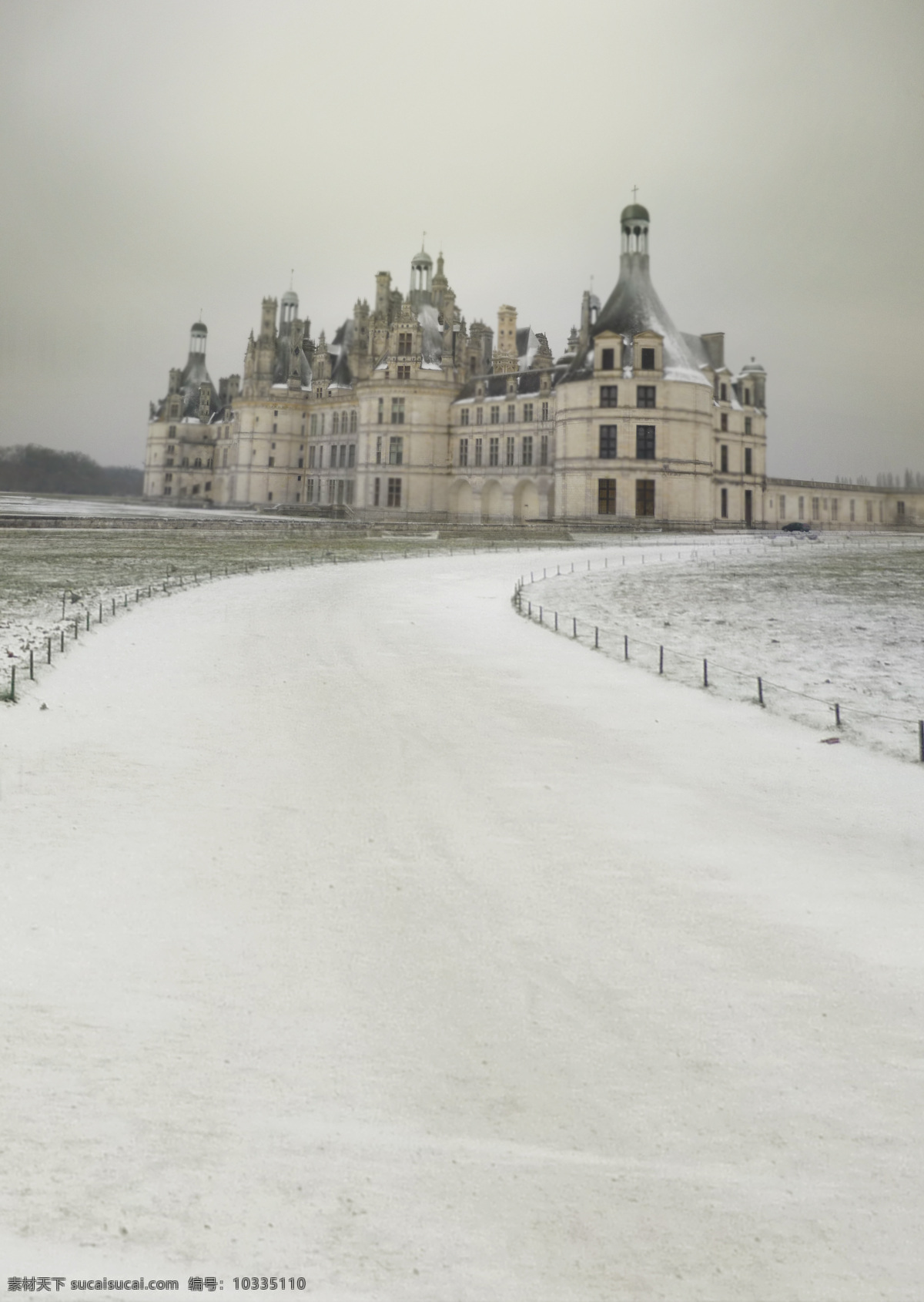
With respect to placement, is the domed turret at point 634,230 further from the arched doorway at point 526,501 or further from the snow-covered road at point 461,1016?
the snow-covered road at point 461,1016

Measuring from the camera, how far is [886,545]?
6431cm

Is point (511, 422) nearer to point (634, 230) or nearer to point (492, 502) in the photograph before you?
point (492, 502)

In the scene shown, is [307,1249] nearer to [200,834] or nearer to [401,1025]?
[401,1025]

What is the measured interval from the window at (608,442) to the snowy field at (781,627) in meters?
33.5

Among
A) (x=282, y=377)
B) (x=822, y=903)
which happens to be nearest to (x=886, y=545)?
(x=822, y=903)

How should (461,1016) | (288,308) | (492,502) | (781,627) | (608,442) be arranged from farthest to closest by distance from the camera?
(288,308) < (492,502) < (608,442) < (781,627) < (461,1016)

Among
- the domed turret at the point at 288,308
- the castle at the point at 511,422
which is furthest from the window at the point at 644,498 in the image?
the domed turret at the point at 288,308

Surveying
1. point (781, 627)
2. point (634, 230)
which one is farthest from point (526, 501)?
point (781, 627)

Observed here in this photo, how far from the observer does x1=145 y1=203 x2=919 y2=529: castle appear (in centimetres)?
7744

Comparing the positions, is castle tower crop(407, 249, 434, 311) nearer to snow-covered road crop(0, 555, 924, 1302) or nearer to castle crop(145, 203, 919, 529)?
castle crop(145, 203, 919, 529)

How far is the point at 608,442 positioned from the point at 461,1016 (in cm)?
7541

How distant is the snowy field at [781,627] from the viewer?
15.4 meters

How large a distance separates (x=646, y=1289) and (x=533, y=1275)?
1.61 ft

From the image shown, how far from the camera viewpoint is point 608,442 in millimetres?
77562
